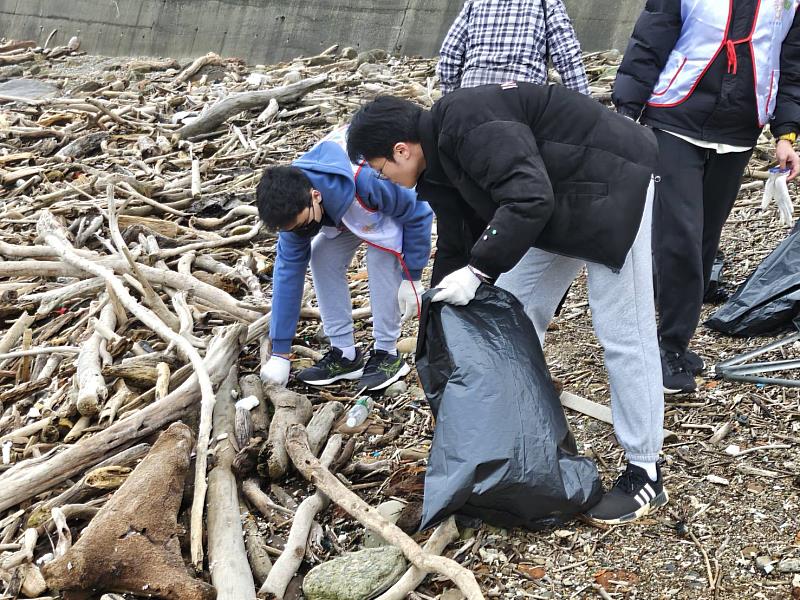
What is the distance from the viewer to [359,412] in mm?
3686

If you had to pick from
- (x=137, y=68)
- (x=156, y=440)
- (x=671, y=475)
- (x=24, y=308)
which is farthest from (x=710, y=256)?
(x=137, y=68)

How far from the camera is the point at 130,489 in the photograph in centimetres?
274

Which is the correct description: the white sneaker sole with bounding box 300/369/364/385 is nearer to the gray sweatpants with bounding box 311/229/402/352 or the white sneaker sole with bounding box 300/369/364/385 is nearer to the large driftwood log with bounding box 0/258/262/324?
the gray sweatpants with bounding box 311/229/402/352

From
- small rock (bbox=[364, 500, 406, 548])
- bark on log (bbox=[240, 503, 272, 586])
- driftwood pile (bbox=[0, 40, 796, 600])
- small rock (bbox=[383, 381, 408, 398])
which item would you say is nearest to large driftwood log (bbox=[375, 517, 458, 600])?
driftwood pile (bbox=[0, 40, 796, 600])

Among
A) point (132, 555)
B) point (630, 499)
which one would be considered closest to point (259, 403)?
point (132, 555)

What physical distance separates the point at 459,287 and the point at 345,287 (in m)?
1.44

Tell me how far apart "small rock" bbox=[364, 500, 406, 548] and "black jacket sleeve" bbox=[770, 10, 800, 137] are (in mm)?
2238

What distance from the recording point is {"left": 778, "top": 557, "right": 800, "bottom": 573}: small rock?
2.59m

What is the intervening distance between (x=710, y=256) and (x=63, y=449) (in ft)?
9.69

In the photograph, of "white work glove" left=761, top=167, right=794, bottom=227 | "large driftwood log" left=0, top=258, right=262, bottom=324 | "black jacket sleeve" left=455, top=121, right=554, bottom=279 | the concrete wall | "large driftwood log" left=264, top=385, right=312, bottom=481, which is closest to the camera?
"black jacket sleeve" left=455, top=121, right=554, bottom=279

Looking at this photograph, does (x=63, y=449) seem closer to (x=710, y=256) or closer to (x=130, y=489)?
(x=130, y=489)

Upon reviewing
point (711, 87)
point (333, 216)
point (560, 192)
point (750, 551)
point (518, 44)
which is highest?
point (711, 87)

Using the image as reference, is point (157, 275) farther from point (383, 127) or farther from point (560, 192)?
point (560, 192)

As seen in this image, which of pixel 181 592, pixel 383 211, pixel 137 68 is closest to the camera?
pixel 181 592
